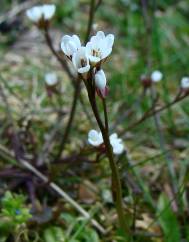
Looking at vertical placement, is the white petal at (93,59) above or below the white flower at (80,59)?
below

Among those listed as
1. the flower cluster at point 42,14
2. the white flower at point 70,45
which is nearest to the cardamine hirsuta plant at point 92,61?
Answer: the white flower at point 70,45

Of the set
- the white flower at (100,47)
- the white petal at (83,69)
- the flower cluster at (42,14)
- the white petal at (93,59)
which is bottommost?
the white petal at (83,69)

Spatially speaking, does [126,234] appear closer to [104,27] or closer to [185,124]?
[185,124]

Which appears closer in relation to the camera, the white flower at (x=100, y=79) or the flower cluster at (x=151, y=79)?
the white flower at (x=100, y=79)

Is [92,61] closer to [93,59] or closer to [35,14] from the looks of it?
[93,59]

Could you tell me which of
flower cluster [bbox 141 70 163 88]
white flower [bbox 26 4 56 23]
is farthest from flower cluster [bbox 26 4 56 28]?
flower cluster [bbox 141 70 163 88]

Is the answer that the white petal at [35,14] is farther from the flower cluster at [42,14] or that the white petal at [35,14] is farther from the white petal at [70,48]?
the white petal at [70,48]

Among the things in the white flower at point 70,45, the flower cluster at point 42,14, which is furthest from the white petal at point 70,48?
the flower cluster at point 42,14

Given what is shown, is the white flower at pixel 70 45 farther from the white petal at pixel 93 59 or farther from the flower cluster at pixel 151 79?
the flower cluster at pixel 151 79

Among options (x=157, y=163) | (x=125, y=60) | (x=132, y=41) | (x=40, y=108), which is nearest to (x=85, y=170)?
(x=157, y=163)
